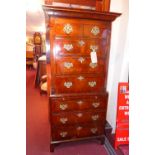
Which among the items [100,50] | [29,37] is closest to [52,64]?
[100,50]

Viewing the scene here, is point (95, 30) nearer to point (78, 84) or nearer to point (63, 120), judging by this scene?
point (78, 84)

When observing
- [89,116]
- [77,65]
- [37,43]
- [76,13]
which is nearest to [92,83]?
[77,65]

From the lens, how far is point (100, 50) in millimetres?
1782

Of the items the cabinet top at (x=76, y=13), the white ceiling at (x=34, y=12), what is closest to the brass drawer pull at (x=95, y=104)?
the cabinet top at (x=76, y=13)

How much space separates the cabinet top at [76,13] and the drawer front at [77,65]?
445mm

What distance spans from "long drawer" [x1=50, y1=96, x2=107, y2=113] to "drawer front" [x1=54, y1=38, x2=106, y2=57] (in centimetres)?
54

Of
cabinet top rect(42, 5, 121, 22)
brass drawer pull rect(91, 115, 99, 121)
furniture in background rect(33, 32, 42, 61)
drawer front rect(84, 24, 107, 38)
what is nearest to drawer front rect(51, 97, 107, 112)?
brass drawer pull rect(91, 115, 99, 121)

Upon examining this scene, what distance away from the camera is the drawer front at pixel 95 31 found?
1.69 m

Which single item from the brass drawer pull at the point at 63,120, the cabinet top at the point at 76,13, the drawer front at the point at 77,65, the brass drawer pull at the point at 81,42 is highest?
the cabinet top at the point at 76,13

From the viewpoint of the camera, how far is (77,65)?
175 cm

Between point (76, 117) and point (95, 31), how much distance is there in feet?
3.43

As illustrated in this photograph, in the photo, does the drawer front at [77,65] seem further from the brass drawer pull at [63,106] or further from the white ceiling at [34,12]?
the white ceiling at [34,12]
